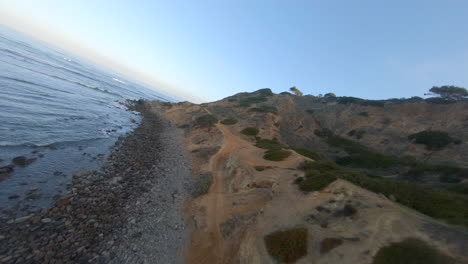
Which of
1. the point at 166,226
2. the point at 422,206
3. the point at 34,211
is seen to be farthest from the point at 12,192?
the point at 422,206

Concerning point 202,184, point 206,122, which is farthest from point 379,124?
point 202,184

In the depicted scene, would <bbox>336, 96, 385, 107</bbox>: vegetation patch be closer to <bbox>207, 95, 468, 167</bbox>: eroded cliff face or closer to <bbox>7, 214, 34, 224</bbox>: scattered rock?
<bbox>207, 95, 468, 167</bbox>: eroded cliff face

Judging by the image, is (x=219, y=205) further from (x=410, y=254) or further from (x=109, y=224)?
(x=410, y=254)

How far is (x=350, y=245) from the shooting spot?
9.62 metres

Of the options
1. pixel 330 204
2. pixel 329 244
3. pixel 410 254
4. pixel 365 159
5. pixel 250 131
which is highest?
pixel 365 159

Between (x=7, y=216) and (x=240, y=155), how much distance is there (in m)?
19.2

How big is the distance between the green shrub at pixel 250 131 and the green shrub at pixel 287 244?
103ft

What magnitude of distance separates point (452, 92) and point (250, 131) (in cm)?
5405

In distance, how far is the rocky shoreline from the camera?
416 inches

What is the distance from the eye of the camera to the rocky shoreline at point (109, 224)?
34.7ft

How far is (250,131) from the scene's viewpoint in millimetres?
43250

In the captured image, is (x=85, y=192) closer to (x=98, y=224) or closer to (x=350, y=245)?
(x=98, y=224)

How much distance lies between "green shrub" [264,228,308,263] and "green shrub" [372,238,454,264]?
277 cm

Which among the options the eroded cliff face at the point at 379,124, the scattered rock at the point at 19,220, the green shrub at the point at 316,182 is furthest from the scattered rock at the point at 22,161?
the eroded cliff face at the point at 379,124
